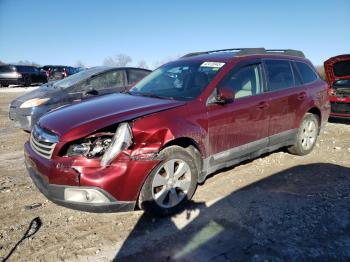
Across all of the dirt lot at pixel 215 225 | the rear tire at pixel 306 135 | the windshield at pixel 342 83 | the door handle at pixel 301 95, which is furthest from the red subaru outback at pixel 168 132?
the windshield at pixel 342 83

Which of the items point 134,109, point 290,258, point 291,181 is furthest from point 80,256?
point 291,181

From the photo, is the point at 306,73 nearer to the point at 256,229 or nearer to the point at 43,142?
the point at 256,229

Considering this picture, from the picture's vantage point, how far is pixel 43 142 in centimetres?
368

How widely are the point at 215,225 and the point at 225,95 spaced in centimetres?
153

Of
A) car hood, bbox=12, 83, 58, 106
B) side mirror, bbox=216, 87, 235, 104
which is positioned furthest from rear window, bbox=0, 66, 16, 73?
side mirror, bbox=216, 87, 235, 104

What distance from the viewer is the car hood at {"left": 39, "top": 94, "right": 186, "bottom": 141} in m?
3.46

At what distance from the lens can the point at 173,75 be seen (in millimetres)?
4977

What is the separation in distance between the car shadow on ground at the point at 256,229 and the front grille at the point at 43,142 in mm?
1207

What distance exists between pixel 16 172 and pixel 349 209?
4.67 metres

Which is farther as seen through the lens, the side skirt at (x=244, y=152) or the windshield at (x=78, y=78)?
the windshield at (x=78, y=78)

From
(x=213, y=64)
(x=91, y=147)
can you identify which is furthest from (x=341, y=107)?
(x=91, y=147)

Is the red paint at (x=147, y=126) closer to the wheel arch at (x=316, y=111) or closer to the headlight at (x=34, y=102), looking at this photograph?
the wheel arch at (x=316, y=111)

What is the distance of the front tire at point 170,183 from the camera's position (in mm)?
3641

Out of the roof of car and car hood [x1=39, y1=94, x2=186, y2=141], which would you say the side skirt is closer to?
car hood [x1=39, y1=94, x2=186, y2=141]
